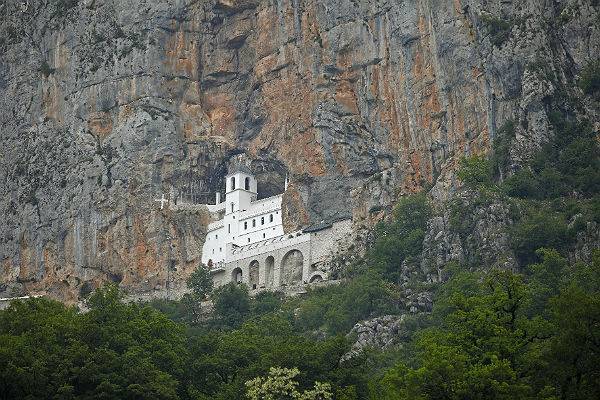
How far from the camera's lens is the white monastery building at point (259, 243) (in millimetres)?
108688

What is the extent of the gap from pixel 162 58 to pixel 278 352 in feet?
211

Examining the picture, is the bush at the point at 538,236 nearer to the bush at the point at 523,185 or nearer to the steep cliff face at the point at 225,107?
the bush at the point at 523,185

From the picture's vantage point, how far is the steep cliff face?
103 m

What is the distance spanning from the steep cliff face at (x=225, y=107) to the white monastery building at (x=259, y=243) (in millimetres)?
2052

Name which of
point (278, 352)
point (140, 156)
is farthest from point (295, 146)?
point (278, 352)

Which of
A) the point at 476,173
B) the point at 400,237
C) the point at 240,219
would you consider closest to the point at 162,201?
the point at 240,219

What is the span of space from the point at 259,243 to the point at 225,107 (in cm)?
1697

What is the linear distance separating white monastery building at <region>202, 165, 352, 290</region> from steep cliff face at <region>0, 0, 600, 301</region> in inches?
80.8

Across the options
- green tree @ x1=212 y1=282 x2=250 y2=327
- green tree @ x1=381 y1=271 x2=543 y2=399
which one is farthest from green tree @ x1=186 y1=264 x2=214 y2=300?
green tree @ x1=381 y1=271 x2=543 y2=399

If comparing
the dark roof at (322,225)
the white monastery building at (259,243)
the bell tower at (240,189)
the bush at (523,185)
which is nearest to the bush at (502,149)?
the bush at (523,185)

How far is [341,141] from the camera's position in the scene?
11300cm

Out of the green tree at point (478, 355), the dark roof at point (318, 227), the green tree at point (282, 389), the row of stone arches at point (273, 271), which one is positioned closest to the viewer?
the green tree at point (478, 355)

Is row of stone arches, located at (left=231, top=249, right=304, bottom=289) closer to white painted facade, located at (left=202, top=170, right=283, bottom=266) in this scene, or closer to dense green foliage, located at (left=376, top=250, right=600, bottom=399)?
white painted facade, located at (left=202, top=170, right=283, bottom=266)

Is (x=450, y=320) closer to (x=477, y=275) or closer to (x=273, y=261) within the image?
(x=477, y=275)
